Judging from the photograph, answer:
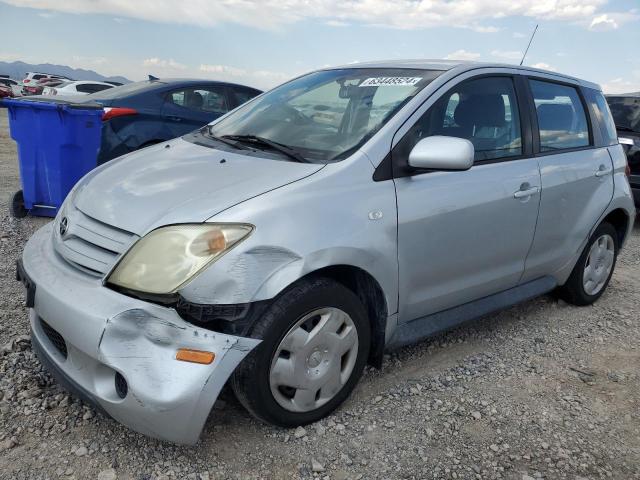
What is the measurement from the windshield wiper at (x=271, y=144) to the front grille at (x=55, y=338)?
4.09 ft

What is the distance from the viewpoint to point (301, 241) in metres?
2.21

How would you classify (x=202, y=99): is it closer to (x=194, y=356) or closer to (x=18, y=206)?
(x=18, y=206)

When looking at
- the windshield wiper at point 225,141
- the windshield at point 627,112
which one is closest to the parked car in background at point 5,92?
the windshield at point 627,112

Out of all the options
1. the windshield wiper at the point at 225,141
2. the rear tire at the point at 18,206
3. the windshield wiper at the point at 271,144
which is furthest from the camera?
the rear tire at the point at 18,206

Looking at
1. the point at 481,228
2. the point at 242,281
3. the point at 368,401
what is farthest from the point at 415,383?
the point at 242,281

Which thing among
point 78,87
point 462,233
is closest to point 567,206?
point 462,233

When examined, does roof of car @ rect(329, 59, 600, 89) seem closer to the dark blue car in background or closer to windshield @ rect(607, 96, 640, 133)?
the dark blue car in background

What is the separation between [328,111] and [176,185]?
39.4 inches

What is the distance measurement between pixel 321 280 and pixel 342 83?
136 centimetres

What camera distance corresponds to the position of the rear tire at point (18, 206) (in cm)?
551

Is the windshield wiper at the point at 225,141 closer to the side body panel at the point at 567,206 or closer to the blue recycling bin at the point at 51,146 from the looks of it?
the side body panel at the point at 567,206

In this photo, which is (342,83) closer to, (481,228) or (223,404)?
(481,228)

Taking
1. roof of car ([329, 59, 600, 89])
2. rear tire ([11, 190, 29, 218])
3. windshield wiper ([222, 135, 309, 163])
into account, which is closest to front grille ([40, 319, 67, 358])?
windshield wiper ([222, 135, 309, 163])

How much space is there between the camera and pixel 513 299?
3410 mm
